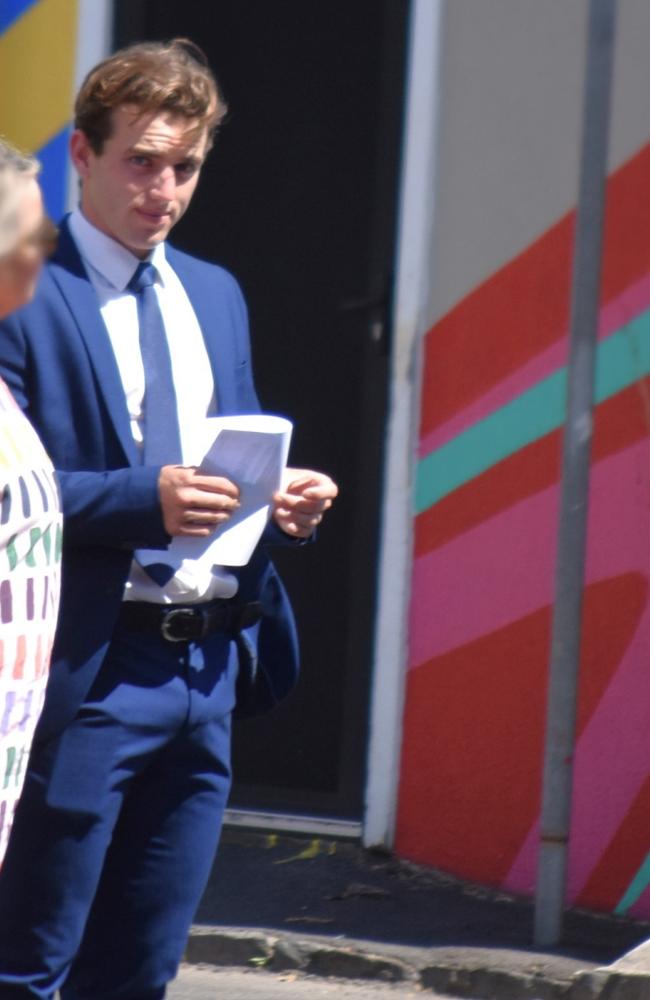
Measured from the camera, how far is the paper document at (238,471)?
116 inches

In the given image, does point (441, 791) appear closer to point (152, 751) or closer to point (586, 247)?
point (586, 247)

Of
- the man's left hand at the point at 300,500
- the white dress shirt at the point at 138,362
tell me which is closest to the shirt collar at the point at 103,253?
the white dress shirt at the point at 138,362

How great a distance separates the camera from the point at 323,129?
5520mm

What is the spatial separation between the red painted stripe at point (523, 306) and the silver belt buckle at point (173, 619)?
2.25 metres

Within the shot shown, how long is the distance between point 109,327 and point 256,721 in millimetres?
2710

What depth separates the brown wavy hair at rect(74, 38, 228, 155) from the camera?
306cm

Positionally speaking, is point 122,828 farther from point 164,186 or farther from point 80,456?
point 164,186

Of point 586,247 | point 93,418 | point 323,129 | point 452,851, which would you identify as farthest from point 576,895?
point 93,418

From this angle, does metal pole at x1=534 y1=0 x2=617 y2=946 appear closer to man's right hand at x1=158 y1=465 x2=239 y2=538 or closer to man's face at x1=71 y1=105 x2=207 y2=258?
man's face at x1=71 y1=105 x2=207 y2=258

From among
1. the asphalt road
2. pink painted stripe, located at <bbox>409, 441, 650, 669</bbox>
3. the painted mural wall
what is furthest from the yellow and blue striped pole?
the asphalt road

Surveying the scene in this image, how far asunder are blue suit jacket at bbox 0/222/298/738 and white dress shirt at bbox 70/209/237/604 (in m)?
0.04

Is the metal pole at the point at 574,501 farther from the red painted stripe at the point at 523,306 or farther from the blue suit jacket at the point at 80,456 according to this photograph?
the blue suit jacket at the point at 80,456

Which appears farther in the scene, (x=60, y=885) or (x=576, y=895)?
(x=576, y=895)

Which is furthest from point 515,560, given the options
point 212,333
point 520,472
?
point 212,333
